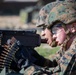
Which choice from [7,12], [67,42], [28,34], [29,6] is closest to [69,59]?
[67,42]

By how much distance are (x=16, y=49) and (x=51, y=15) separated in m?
0.51

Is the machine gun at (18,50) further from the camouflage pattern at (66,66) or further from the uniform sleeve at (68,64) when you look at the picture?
the uniform sleeve at (68,64)

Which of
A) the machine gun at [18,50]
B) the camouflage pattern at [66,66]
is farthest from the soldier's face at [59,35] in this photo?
the machine gun at [18,50]

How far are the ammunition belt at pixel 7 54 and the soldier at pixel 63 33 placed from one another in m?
0.29

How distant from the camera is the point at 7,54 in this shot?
437 cm

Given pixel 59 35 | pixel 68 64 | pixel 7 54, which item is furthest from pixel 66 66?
pixel 7 54

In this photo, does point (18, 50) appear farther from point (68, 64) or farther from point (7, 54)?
point (68, 64)

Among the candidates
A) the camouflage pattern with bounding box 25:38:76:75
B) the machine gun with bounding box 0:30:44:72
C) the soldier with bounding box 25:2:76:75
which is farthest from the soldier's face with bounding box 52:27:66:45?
the machine gun with bounding box 0:30:44:72

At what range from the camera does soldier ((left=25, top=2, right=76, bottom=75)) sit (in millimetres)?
3916

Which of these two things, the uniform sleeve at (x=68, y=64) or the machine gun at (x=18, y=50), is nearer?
the uniform sleeve at (x=68, y=64)

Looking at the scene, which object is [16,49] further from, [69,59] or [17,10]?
[17,10]

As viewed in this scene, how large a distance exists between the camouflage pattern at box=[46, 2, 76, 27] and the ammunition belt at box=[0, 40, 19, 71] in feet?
1.44

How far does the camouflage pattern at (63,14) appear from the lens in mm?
4020

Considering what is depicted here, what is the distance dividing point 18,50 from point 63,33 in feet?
1.75
